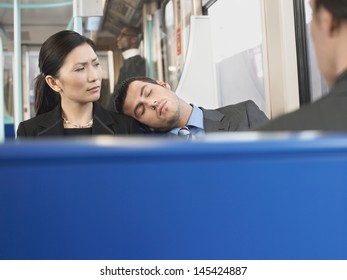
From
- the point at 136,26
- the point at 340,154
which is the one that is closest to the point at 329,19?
the point at 340,154

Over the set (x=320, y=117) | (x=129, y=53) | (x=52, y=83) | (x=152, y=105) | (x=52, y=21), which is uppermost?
(x=52, y=21)

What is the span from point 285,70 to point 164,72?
1633 millimetres

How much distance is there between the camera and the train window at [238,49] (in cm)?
277

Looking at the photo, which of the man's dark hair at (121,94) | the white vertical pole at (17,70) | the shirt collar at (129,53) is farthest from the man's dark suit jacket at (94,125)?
the shirt collar at (129,53)

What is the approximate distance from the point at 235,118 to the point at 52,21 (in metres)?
2.59

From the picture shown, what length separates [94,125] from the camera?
2.20 meters

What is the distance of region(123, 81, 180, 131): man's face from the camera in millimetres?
2246

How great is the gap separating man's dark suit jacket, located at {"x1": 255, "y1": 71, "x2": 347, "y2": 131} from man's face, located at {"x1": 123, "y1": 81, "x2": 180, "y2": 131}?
1.45 m

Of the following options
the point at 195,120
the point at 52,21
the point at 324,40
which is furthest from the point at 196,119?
the point at 52,21

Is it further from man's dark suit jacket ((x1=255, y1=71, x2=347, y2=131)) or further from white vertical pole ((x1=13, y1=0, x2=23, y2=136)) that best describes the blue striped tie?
white vertical pole ((x1=13, y1=0, x2=23, y2=136))

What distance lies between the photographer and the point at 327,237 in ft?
1.70

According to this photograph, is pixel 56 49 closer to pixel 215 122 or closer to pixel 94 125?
pixel 94 125

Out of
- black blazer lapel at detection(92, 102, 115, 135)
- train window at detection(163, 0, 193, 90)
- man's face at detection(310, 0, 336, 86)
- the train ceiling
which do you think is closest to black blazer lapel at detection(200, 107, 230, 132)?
black blazer lapel at detection(92, 102, 115, 135)
